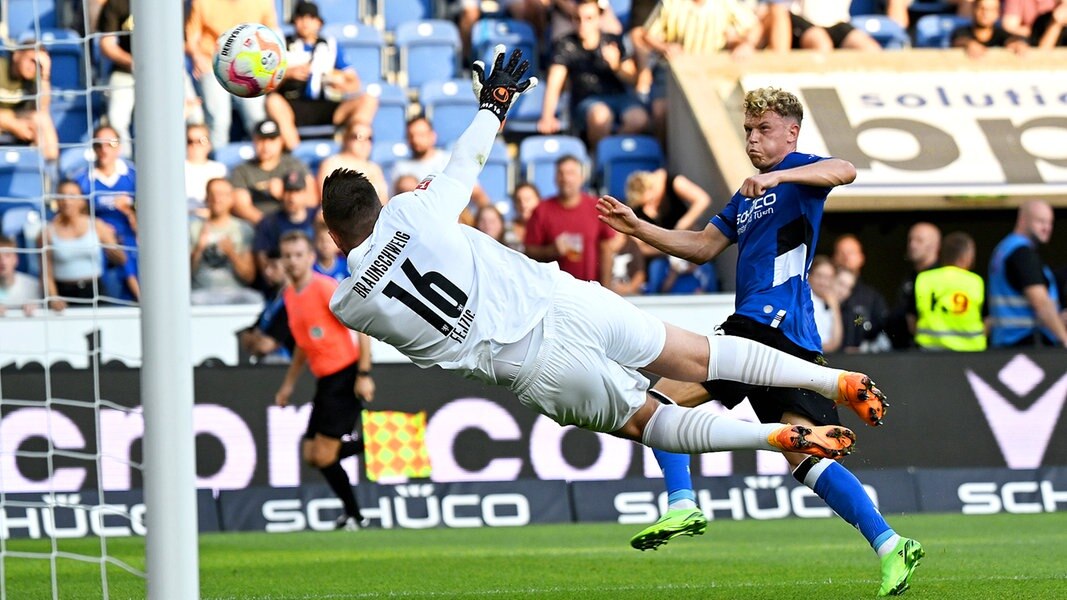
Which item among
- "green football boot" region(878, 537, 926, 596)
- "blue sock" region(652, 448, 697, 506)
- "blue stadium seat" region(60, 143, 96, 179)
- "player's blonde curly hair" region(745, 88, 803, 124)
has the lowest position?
"green football boot" region(878, 537, 926, 596)

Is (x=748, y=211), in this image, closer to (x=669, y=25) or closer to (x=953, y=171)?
(x=953, y=171)

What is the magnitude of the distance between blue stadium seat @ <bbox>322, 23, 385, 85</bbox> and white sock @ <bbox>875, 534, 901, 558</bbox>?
9.61 m

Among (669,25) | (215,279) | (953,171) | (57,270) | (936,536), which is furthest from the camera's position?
(669,25)

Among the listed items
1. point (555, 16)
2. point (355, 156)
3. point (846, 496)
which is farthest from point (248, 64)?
point (555, 16)

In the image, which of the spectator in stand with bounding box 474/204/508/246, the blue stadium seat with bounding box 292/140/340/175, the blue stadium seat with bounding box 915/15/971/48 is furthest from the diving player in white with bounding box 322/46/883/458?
the blue stadium seat with bounding box 915/15/971/48

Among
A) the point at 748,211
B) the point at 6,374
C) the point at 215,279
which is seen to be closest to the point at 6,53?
the point at 215,279

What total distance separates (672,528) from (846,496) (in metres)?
0.77

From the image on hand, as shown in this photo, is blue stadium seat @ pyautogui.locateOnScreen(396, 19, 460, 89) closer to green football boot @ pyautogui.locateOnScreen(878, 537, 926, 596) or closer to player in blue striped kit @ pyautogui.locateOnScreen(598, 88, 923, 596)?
player in blue striped kit @ pyautogui.locateOnScreen(598, 88, 923, 596)

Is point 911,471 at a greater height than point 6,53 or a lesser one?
lesser

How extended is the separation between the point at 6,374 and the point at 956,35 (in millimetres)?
9526

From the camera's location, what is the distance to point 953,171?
13.7 m

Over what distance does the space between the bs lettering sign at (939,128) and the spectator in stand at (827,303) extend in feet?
3.61

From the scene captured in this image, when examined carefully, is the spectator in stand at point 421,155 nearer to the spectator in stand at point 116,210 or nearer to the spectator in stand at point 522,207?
the spectator in stand at point 522,207

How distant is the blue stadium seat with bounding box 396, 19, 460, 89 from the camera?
15352 mm
